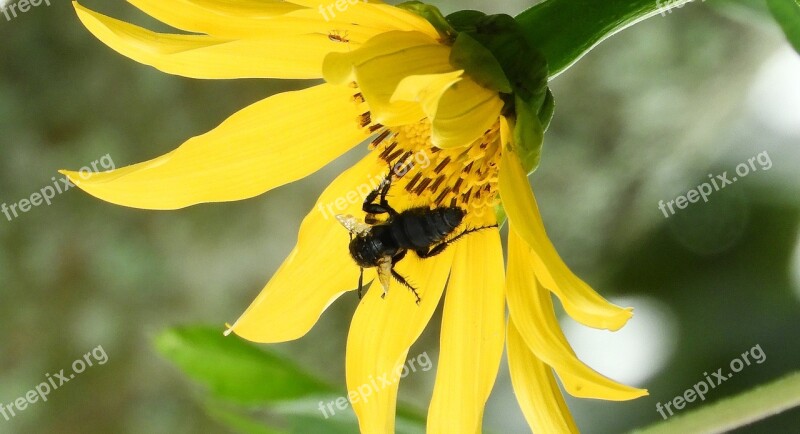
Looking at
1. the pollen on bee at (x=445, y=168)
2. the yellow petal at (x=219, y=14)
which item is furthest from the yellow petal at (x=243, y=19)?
the pollen on bee at (x=445, y=168)

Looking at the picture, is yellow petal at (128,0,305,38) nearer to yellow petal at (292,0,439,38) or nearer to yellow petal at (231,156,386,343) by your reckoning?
yellow petal at (292,0,439,38)

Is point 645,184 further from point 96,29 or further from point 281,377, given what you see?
point 96,29

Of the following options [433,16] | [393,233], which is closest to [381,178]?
[393,233]

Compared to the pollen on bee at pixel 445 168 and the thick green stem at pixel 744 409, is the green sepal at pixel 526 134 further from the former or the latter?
the thick green stem at pixel 744 409

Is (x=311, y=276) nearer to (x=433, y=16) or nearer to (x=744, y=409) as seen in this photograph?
(x=433, y=16)

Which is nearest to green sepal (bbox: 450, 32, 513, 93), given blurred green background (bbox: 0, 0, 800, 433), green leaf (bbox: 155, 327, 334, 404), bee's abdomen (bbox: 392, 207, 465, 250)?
bee's abdomen (bbox: 392, 207, 465, 250)
